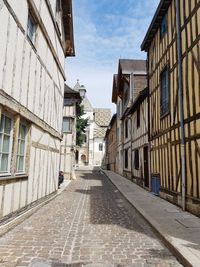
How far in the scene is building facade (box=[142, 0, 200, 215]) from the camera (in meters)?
6.00

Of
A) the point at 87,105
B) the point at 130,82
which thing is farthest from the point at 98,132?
the point at 130,82

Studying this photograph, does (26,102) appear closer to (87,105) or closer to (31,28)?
(31,28)

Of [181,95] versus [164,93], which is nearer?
[181,95]

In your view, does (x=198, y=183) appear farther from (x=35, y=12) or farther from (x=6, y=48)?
(x=35, y=12)

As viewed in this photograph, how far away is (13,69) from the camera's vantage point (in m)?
4.68

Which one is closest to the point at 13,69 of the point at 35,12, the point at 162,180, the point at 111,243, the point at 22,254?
the point at 35,12

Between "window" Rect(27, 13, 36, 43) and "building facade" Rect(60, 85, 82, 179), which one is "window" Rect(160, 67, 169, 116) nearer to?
"window" Rect(27, 13, 36, 43)

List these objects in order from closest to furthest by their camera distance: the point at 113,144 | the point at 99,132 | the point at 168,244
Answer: the point at 168,244
the point at 113,144
the point at 99,132

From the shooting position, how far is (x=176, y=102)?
7148mm

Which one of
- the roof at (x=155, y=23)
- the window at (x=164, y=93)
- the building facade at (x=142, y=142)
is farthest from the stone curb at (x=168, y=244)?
the roof at (x=155, y=23)

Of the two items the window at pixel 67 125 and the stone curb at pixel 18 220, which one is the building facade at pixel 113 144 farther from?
the stone curb at pixel 18 220

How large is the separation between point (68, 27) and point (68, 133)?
8.05m

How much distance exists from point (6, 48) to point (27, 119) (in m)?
1.75

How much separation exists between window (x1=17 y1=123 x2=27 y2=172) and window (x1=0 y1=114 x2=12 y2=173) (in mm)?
622
